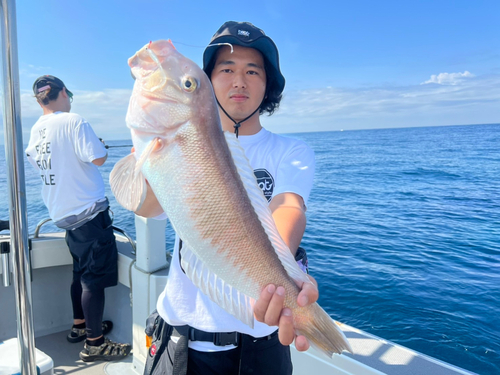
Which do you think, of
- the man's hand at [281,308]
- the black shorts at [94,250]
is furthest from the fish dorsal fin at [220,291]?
the black shorts at [94,250]

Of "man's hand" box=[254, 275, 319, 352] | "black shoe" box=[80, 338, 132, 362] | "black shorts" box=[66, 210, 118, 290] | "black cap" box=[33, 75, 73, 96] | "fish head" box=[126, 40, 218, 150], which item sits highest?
"black cap" box=[33, 75, 73, 96]

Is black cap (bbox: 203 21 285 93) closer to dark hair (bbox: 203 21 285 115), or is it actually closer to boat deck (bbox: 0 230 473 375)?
dark hair (bbox: 203 21 285 115)

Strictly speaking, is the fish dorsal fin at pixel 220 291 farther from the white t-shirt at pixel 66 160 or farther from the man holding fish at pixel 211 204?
the white t-shirt at pixel 66 160

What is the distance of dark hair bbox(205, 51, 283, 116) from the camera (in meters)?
2.21

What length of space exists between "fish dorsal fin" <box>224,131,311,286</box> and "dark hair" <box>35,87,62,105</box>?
10.9 feet

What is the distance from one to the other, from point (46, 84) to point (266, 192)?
11.0 feet

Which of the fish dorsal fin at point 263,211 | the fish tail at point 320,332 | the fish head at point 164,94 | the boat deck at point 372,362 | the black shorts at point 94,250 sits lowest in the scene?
the boat deck at point 372,362

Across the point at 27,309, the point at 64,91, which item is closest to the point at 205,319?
the point at 27,309

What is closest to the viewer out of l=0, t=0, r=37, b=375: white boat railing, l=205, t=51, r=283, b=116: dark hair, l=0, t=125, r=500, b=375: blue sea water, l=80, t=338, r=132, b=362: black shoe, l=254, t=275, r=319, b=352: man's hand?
l=254, t=275, r=319, b=352: man's hand

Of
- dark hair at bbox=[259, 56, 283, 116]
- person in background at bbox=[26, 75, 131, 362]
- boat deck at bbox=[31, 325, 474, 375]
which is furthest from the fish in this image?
person in background at bbox=[26, 75, 131, 362]

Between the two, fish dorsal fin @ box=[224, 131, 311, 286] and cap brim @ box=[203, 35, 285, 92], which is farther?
cap brim @ box=[203, 35, 285, 92]

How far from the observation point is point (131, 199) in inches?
60.6

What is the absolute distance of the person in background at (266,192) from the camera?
1.82 metres

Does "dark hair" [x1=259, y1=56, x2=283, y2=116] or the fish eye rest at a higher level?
"dark hair" [x1=259, y1=56, x2=283, y2=116]
